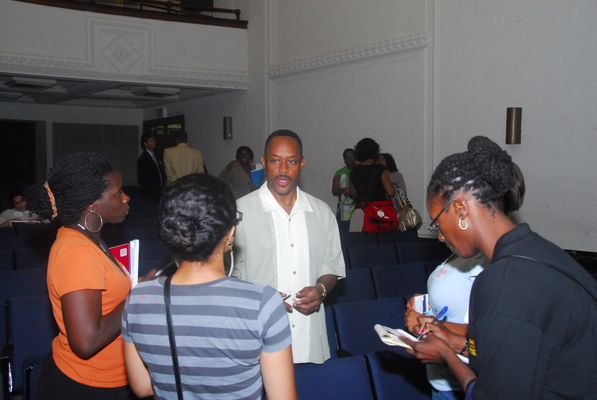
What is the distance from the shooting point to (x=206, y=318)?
50.2 inches

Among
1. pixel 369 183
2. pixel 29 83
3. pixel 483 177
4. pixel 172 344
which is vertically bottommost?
pixel 172 344

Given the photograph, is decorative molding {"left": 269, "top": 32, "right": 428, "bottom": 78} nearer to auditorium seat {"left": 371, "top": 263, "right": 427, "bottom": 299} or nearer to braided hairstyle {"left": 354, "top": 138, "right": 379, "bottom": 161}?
braided hairstyle {"left": 354, "top": 138, "right": 379, "bottom": 161}

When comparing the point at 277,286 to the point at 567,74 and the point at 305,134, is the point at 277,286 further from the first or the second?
the point at 305,134

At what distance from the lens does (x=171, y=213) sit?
1.32 metres

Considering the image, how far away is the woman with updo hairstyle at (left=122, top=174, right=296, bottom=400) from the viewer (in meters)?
1.28

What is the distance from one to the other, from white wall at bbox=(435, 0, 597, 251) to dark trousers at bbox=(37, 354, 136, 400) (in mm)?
5423

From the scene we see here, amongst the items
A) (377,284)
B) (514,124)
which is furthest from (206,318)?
(514,124)

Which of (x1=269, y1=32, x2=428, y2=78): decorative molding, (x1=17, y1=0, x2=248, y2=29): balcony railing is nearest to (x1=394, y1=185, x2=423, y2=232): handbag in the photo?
(x1=269, y1=32, x2=428, y2=78): decorative molding

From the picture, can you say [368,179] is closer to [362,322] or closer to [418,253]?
[418,253]

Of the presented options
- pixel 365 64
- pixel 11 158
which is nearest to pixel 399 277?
pixel 365 64

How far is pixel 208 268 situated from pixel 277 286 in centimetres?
109

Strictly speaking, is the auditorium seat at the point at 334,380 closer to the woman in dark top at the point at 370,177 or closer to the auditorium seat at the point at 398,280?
the auditorium seat at the point at 398,280

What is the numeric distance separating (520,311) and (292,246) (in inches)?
53.6

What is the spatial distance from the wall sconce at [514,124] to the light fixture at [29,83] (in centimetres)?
827
